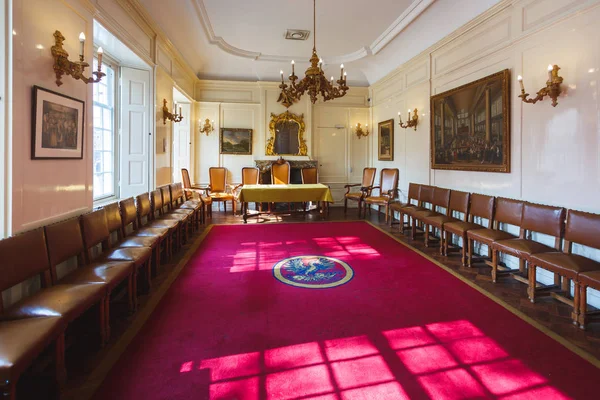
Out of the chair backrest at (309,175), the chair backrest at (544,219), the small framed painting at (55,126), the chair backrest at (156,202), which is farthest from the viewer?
the chair backrest at (309,175)

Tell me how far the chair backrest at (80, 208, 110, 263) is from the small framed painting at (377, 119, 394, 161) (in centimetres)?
675

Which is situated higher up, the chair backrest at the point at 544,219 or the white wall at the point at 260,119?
the white wall at the point at 260,119

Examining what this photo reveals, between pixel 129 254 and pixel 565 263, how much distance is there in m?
4.08

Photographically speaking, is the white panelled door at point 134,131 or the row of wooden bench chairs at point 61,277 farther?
the white panelled door at point 134,131

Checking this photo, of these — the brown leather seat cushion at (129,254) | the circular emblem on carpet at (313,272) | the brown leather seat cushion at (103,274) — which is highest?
the brown leather seat cushion at (129,254)

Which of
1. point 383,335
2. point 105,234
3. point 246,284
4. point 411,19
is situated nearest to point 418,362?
point 383,335

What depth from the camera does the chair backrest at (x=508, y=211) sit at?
4.10 meters

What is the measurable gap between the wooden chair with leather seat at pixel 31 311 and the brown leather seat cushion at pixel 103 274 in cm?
14

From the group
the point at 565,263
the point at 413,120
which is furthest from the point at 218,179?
the point at 565,263

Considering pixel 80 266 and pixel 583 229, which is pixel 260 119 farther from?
pixel 583 229

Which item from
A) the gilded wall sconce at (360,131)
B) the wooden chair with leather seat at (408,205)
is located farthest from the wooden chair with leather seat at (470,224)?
the gilded wall sconce at (360,131)

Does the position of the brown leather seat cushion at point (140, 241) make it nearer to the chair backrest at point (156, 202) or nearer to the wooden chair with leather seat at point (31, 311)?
the wooden chair with leather seat at point (31, 311)

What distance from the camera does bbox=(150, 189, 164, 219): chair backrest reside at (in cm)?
Result: 512

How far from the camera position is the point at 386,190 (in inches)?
326
